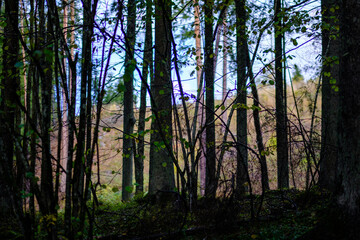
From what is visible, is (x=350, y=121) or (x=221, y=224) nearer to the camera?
(x=350, y=121)

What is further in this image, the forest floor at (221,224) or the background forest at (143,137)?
the forest floor at (221,224)

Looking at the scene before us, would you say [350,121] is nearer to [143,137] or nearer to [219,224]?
[219,224]

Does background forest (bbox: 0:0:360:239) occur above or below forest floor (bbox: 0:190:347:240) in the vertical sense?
above

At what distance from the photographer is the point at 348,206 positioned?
9.17 feet

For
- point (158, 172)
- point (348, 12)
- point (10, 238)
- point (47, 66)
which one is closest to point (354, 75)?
point (348, 12)

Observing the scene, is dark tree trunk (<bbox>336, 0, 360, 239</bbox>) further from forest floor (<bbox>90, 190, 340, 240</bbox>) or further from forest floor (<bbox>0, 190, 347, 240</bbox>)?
forest floor (<bbox>90, 190, 340, 240</bbox>)

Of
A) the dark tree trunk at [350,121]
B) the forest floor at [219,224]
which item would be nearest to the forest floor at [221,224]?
the forest floor at [219,224]

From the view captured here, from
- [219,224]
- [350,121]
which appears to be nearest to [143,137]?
[219,224]

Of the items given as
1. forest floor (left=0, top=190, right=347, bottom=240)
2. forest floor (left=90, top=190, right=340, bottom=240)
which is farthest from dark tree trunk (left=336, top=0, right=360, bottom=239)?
forest floor (left=90, top=190, right=340, bottom=240)

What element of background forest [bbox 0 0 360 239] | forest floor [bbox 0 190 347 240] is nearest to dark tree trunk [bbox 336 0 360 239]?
background forest [bbox 0 0 360 239]

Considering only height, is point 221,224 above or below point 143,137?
below

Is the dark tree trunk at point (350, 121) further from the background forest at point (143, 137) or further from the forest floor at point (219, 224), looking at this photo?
the forest floor at point (219, 224)

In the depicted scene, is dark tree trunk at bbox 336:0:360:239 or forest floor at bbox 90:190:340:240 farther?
forest floor at bbox 90:190:340:240

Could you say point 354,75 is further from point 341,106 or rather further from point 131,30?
point 131,30
